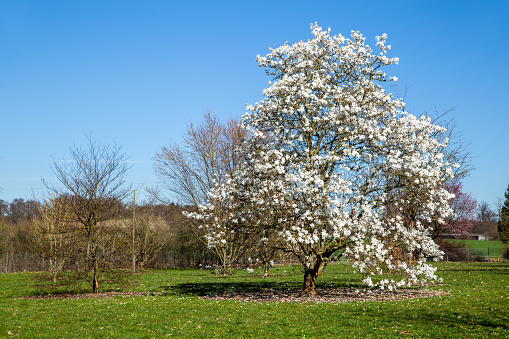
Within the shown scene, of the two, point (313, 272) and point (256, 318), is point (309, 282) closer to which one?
point (313, 272)

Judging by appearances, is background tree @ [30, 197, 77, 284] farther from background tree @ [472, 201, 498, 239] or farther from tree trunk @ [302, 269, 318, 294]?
background tree @ [472, 201, 498, 239]

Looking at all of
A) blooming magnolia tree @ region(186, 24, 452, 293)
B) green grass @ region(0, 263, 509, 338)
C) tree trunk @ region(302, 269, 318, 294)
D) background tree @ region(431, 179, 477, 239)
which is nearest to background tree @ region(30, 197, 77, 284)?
green grass @ region(0, 263, 509, 338)

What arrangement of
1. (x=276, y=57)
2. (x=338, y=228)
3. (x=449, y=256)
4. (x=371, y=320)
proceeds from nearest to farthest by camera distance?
1. (x=371, y=320)
2. (x=338, y=228)
3. (x=276, y=57)
4. (x=449, y=256)

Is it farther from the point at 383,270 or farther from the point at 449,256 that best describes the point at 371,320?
the point at 449,256

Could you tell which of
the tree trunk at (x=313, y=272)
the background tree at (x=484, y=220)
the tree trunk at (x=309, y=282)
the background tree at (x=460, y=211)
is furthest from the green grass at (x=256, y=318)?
the background tree at (x=484, y=220)

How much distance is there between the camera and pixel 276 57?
16.1 meters

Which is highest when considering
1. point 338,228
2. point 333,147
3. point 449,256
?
point 333,147

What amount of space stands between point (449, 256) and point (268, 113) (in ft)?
116

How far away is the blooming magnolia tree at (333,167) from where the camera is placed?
13.8 metres

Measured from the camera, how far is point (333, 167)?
14.9 metres

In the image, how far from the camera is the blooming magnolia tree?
13.8 m

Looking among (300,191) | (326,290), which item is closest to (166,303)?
(300,191)

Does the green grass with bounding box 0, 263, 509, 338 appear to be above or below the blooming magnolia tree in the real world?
below

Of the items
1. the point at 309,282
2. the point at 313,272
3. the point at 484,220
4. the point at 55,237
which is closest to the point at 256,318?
the point at 313,272
